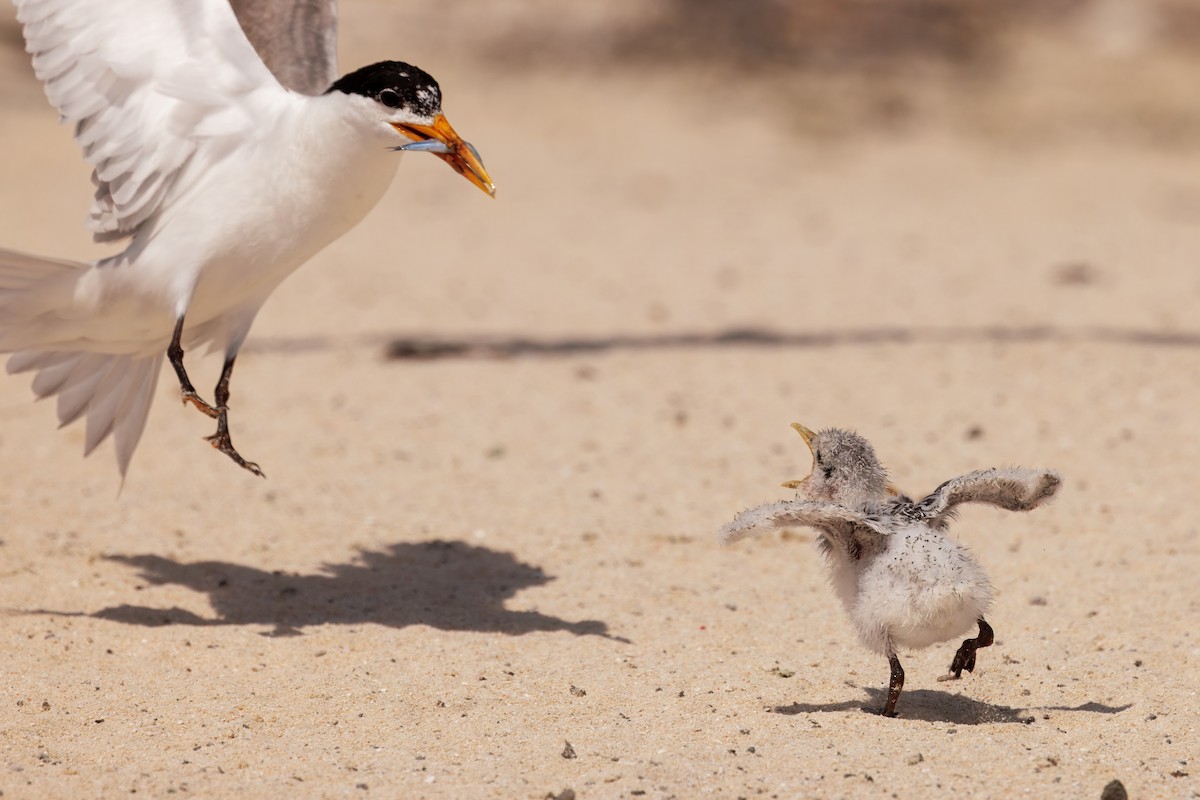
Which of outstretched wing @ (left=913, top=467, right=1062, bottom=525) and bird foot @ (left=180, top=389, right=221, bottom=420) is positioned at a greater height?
outstretched wing @ (left=913, top=467, right=1062, bottom=525)

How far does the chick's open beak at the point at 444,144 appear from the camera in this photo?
4.44 meters

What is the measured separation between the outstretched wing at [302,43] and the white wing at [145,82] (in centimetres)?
74

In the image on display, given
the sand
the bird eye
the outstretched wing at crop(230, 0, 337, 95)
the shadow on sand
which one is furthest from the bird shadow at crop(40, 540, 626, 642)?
the shadow on sand

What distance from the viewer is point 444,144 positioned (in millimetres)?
4449

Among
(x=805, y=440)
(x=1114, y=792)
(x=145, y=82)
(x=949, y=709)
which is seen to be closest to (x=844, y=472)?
(x=805, y=440)

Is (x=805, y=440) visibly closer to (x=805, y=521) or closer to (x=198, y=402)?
(x=805, y=521)

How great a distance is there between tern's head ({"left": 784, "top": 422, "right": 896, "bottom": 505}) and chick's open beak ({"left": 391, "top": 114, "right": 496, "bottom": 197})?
1.20 metres

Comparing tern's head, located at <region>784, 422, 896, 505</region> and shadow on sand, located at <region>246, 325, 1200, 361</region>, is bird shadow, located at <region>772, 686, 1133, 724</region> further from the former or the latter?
shadow on sand, located at <region>246, 325, 1200, 361</region>

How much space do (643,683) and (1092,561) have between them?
1.85 m

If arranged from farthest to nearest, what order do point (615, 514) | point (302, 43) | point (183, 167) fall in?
point (615, 514) → point (302, 43) → point (183, 167)

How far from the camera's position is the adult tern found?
470 cm

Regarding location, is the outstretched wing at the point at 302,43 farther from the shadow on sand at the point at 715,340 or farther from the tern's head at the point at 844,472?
the shadow on sand at the point at 715,340

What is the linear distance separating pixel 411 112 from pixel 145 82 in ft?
3.17

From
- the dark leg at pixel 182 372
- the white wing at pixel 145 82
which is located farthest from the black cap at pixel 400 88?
the dark leg at pixel 182 372
